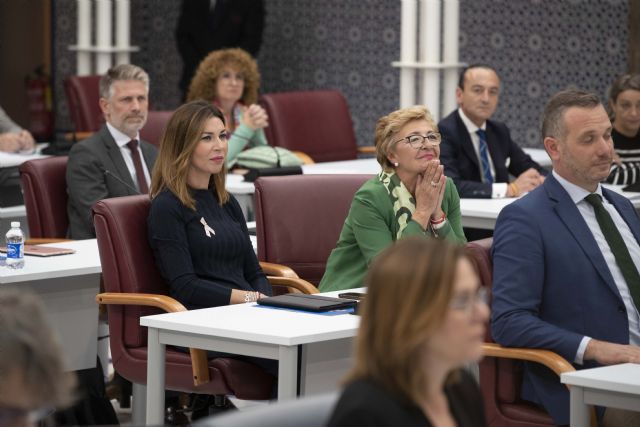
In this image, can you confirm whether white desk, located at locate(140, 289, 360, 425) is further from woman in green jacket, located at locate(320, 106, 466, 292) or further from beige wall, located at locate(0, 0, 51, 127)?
beige wall, located at locate(0, 0, 51, 127)

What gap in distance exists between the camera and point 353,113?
10320mm

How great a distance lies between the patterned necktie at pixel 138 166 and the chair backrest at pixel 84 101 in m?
2.77

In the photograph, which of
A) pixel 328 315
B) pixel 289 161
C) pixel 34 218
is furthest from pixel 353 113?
pixel 328 315

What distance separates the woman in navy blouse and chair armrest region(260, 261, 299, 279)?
0.20 meters

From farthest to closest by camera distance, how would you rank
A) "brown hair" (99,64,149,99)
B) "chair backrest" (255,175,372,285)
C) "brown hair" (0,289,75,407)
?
"brown hair" (99,64,149,99)
"chair backrest" (255,175,372,285)
"brown hair" (0,289,75,407)

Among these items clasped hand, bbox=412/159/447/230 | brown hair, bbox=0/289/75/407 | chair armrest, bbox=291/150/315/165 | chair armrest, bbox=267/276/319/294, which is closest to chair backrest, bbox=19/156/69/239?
chair armrest, bbox=267/276/319/294

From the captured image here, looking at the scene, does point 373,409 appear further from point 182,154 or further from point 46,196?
point 46,196

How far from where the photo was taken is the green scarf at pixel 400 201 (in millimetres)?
4566

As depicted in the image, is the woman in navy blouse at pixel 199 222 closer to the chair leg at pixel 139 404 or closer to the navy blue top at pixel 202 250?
the navy blue top at pixel 202 250

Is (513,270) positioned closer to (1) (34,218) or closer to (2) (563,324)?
(2) (563,324)

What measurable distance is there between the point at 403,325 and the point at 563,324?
1732mm

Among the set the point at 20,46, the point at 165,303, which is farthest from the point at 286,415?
the point at 20,46

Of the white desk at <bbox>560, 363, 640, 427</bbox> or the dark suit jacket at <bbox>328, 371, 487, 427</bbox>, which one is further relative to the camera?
the white desk at <bbox>560, 363, 640, 427</bbox>

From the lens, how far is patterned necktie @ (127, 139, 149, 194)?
19.4ft
